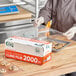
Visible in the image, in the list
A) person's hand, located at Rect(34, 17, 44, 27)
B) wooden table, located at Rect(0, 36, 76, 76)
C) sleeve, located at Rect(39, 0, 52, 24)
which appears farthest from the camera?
sleeve, located at Rect(39, 0, 52, 24)

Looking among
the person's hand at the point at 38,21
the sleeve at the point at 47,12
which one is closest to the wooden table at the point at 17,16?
the sleeve at the point at 47,12

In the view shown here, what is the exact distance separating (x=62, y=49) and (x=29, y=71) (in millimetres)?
468

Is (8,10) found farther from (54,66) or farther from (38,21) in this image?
(54,66)

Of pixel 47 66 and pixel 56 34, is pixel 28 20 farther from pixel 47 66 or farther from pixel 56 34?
pixel 47 66

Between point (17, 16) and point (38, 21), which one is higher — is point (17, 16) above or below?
below

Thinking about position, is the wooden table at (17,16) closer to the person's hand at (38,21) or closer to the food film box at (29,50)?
the person's hand at (38,21)

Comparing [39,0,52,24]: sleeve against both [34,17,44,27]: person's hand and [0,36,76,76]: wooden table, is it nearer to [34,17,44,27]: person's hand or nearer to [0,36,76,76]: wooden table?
[34,17,44,27]: person's hand

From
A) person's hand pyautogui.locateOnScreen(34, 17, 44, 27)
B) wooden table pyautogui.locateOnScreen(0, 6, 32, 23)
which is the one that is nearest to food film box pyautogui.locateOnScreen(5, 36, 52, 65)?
person's hand pyautogui.locateOnScreen(34, 17, 44, 27)

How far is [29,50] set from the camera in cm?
158

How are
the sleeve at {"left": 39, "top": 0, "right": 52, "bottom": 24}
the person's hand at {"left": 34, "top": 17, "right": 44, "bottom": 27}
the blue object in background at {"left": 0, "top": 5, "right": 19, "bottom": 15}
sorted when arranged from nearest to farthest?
the person's hand at {"left": 34, "top": 17, "right": 44, "bottom": 27}
the sleeve at {"left": 39, "top": 0, "right": 52, "bottom": 24}
the blue object in background at {"left": 0, "top": 5, "right": 19, "bottom": 15}

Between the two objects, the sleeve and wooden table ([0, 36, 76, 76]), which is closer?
wooden table ([0, 36, 76, 76])

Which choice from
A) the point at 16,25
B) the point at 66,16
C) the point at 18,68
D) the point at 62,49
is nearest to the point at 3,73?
the point at 18,68

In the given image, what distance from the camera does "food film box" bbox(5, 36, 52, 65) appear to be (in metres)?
1.55

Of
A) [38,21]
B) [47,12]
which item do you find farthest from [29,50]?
[47,12]
